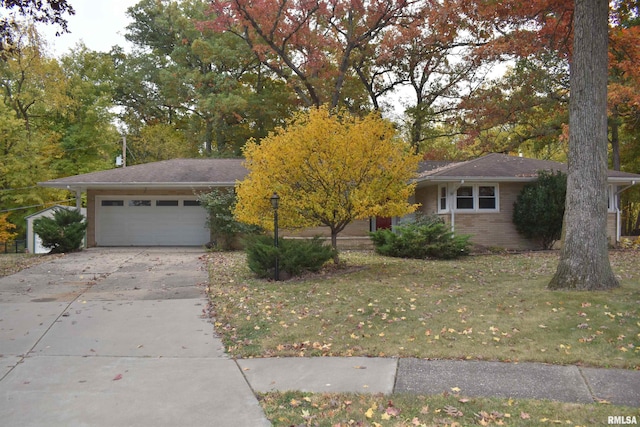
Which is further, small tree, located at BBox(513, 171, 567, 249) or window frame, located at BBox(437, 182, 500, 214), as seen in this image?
window frame, located at BBox(437, 182, 500, 214)

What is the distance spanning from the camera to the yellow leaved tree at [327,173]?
34.3 feet

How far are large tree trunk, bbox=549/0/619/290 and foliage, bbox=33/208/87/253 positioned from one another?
14.5 m

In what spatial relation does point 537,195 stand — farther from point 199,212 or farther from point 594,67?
point 199,212

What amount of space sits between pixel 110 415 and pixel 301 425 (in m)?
1.66

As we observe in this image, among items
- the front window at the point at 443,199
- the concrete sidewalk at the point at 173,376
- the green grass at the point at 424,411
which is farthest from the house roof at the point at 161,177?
the green grass at the point at 424,411

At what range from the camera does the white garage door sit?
64.0 feet

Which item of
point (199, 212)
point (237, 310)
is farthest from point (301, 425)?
point (199, 212)

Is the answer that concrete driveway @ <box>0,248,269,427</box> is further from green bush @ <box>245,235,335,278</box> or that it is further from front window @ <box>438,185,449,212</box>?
front window @ <box>438,185,449,212</box>

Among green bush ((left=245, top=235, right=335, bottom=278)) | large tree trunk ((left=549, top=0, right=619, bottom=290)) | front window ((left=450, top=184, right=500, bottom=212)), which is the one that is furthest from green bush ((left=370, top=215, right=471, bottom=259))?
large tree trunk ((left=549, top=0, right=619, bottom=290))

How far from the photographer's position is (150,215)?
64.2 ft

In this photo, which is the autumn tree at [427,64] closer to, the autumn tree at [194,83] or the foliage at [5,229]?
the autumn tree at [194,83]

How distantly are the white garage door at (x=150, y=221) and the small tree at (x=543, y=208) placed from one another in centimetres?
1172

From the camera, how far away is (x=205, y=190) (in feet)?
61.1

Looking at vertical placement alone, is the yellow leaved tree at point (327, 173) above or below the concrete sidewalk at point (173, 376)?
above
